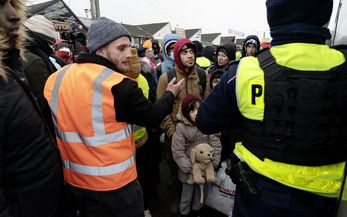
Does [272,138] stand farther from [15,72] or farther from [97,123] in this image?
[15,72]

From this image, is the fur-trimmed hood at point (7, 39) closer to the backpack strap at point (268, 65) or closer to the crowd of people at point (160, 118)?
the crowd of people at point (160, 118)

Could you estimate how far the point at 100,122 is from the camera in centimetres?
166

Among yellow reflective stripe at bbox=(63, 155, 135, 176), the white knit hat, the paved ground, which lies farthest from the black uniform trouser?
the white knit hat

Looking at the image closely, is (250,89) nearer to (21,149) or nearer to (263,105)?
(263,105)

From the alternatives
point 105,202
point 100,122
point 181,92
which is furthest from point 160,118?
point 181,92

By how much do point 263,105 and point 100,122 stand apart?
1044mm

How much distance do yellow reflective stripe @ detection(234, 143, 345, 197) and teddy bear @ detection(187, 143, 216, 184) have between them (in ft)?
4.36

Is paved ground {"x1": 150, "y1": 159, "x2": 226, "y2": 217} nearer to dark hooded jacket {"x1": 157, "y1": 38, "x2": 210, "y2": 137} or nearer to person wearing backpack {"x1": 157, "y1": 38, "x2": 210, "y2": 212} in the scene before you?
person wearing backpack {"x1": 157, "y1": 38, "x2": 210, "y2": 212}

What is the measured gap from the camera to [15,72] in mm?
1383

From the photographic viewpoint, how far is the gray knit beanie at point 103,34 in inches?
71.3

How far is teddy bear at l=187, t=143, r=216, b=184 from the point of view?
2.73m

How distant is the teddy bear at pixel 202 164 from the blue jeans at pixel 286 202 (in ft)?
3.98

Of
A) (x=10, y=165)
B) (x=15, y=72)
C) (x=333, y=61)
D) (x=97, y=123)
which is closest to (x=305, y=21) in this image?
(x=333, y=61)

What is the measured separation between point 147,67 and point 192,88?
0.87m
